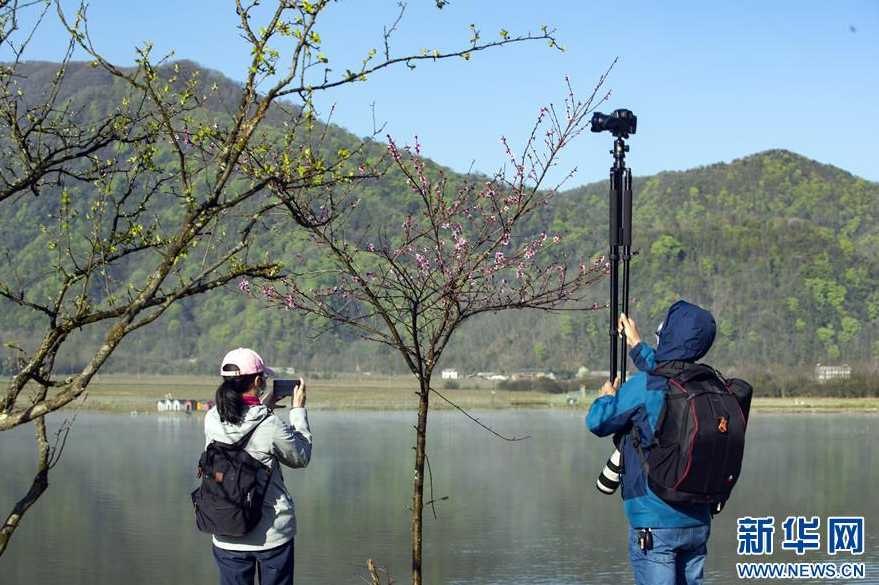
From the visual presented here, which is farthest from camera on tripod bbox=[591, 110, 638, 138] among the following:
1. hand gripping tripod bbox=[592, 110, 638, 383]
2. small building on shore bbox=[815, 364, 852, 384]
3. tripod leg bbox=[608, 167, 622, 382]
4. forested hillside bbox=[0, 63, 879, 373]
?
forested hillside bbox=[0, 63, 879, 373]

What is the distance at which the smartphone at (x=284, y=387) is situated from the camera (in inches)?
177

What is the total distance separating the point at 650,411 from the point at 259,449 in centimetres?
131

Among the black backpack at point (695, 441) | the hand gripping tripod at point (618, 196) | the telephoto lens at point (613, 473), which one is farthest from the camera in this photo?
the hand gripping tripod at point (618, 196)

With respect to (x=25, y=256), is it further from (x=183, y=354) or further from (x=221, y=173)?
(x=221, y=173)

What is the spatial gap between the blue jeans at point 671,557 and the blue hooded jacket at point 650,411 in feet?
0.11

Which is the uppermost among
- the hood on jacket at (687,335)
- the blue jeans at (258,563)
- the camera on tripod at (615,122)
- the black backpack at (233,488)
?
the camera on tripod at (615,122)

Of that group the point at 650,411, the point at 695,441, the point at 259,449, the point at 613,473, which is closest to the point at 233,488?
the point at 259,449

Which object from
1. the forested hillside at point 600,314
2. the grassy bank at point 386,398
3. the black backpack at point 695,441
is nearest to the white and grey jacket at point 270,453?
the black backpack at point 695,441

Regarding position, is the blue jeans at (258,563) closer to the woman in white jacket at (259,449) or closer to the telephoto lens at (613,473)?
the woman in white jacket at (259,449)

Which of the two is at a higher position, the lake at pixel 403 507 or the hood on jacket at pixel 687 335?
the hood on jacket at pixel 687 335

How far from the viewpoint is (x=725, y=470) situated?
4.07 m

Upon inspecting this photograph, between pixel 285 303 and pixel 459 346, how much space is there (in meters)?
90.0

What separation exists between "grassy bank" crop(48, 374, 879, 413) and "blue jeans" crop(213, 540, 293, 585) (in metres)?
47.9

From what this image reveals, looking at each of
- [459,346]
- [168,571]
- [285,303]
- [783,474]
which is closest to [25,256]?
[459,346]
